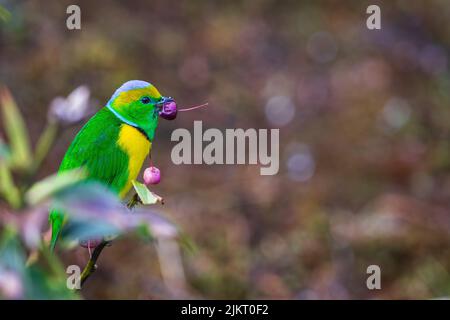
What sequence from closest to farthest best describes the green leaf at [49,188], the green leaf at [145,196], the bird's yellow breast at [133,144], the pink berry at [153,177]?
the green leaf at [49,188], the green leaf at [145,196], the pink berry at [153,177], the bird's yellow breast at [133,144]

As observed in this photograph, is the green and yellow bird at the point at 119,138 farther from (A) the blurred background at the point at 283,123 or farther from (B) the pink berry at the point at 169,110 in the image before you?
(A) the blurred background at the point at 283,123

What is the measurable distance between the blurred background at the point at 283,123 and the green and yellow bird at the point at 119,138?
48.9 inches

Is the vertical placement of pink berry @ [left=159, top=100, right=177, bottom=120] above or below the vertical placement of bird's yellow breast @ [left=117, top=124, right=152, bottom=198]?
above

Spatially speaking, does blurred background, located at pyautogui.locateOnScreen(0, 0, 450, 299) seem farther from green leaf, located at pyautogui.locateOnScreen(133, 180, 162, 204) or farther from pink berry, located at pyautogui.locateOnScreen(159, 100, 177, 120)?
green leaf, located at pyautogui.locateOnScreen(133, 180, 162, 204)

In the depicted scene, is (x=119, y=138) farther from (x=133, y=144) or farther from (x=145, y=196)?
(x=145, y=196)

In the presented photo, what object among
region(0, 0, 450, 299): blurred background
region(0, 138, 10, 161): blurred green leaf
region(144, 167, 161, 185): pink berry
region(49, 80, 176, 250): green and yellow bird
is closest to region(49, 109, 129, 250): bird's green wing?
region(49, 80, 176, 250): green and yellow bird

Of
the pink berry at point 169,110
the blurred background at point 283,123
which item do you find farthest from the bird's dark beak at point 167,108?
the blurred background at point 283,123

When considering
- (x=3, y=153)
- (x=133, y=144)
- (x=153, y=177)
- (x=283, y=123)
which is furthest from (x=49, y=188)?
(x=283, y=123)

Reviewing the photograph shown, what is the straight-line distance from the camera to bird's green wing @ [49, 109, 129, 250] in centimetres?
80

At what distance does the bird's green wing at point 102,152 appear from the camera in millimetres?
801

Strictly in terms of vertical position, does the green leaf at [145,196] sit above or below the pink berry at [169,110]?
below

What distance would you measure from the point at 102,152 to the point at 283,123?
267cm

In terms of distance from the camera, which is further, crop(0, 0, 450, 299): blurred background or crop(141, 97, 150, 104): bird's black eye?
crop(0, 0, 450, 299): blurred background
